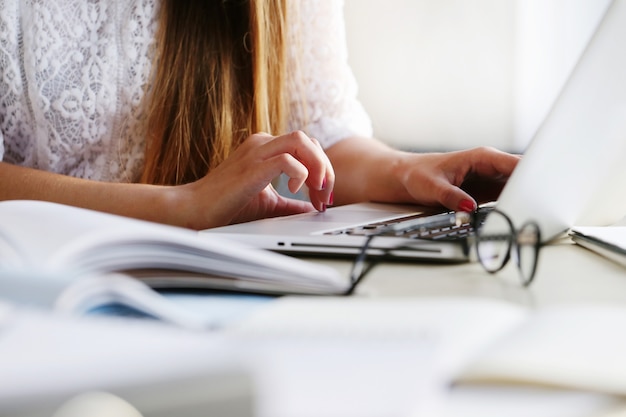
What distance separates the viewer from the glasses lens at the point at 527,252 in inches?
14.6

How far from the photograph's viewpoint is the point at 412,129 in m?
2.63

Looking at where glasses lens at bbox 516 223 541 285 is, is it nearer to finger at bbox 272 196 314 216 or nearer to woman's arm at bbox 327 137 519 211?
woman's arm at bbox 327 137 519 211

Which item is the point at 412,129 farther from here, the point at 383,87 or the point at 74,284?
the point at 74,284

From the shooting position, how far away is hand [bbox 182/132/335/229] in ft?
2.25

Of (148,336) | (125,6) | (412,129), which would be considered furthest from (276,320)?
(412,129)

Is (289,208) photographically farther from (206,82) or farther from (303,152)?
(206,82)

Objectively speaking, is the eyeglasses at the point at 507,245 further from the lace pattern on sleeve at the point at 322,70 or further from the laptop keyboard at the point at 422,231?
the lace pattern on sleeve at the point at 322,70

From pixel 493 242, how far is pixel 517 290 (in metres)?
0.05

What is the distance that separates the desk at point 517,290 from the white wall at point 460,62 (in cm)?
215

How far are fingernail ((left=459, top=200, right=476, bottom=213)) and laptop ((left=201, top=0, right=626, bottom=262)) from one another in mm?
158

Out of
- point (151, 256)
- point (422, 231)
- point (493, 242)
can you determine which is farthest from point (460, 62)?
point (151, 256)

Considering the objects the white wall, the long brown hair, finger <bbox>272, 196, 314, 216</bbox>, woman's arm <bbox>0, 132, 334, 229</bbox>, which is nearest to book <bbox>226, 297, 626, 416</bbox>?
woman's arm <bbox>0, 132, 334, 229</bbox>

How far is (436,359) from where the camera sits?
0.22 m

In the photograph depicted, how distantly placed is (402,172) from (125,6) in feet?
1.81
